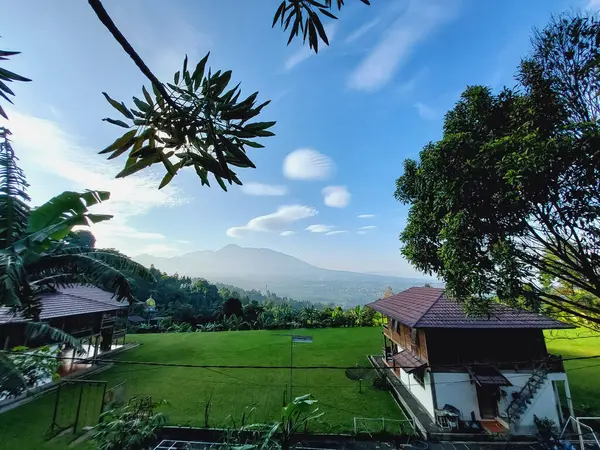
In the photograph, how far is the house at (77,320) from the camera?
922 cm

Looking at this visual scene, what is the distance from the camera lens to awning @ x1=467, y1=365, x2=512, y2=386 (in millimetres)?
8234

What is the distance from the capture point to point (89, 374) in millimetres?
12219

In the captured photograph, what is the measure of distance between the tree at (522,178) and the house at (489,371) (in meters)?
4.08

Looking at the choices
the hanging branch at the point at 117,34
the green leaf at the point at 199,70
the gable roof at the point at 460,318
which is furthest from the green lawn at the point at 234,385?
the hanging branch at the point at 117,34

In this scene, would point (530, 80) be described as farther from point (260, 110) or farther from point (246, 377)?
point (246, 377)

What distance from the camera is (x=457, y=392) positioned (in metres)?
8.77

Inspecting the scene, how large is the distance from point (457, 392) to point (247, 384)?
26.1 feet

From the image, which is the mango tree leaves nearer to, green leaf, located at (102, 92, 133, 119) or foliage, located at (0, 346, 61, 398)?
green leaf, located at (102, 92, 133, 119)

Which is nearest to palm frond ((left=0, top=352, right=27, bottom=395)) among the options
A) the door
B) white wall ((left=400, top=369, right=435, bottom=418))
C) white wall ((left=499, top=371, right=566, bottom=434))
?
white wall ((left=400, top=369, right=435, bottom=418))

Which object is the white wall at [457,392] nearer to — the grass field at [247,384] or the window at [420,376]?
the window at [420,376]

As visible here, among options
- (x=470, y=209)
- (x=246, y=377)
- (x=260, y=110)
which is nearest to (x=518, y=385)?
(x=470, y=209)

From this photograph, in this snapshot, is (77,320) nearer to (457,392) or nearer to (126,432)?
(126,432)

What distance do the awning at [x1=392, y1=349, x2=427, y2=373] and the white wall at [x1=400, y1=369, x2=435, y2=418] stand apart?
1.48 ft

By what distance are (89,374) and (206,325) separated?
1296cm
